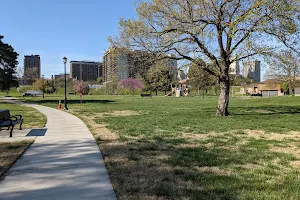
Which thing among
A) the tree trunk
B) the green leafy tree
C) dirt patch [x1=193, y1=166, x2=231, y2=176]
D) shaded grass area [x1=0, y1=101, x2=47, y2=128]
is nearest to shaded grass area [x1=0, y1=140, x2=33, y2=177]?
dirt patch [x1=193, y1=166, x2=231, y2=176]

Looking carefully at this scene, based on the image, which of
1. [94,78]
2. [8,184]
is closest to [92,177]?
[8,184]

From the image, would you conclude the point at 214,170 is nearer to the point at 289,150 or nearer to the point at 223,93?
the point at 289,150

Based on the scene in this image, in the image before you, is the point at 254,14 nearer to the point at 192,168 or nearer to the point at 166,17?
the point at 166,17

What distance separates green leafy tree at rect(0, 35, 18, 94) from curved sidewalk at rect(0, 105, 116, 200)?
123 ft

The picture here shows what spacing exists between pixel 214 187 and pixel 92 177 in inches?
83.7

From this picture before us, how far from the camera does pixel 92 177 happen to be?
18.3ft

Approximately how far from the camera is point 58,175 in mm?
5699

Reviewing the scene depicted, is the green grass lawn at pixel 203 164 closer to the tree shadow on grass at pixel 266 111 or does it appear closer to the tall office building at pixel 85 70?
the tree shadow on grass at pixel 266 111

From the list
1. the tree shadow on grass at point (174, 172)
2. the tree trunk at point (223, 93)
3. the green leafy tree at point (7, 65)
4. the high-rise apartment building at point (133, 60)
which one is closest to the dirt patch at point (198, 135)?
the tree shadow on grass at point (174, 172)

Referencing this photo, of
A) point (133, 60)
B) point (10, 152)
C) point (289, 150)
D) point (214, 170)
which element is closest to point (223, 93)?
point (133, 60)

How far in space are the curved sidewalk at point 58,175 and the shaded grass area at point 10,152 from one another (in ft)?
0.46

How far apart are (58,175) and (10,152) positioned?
2.76 metres

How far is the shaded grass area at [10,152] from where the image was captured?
645 centimetres

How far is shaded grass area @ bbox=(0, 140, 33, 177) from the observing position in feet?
21.1
